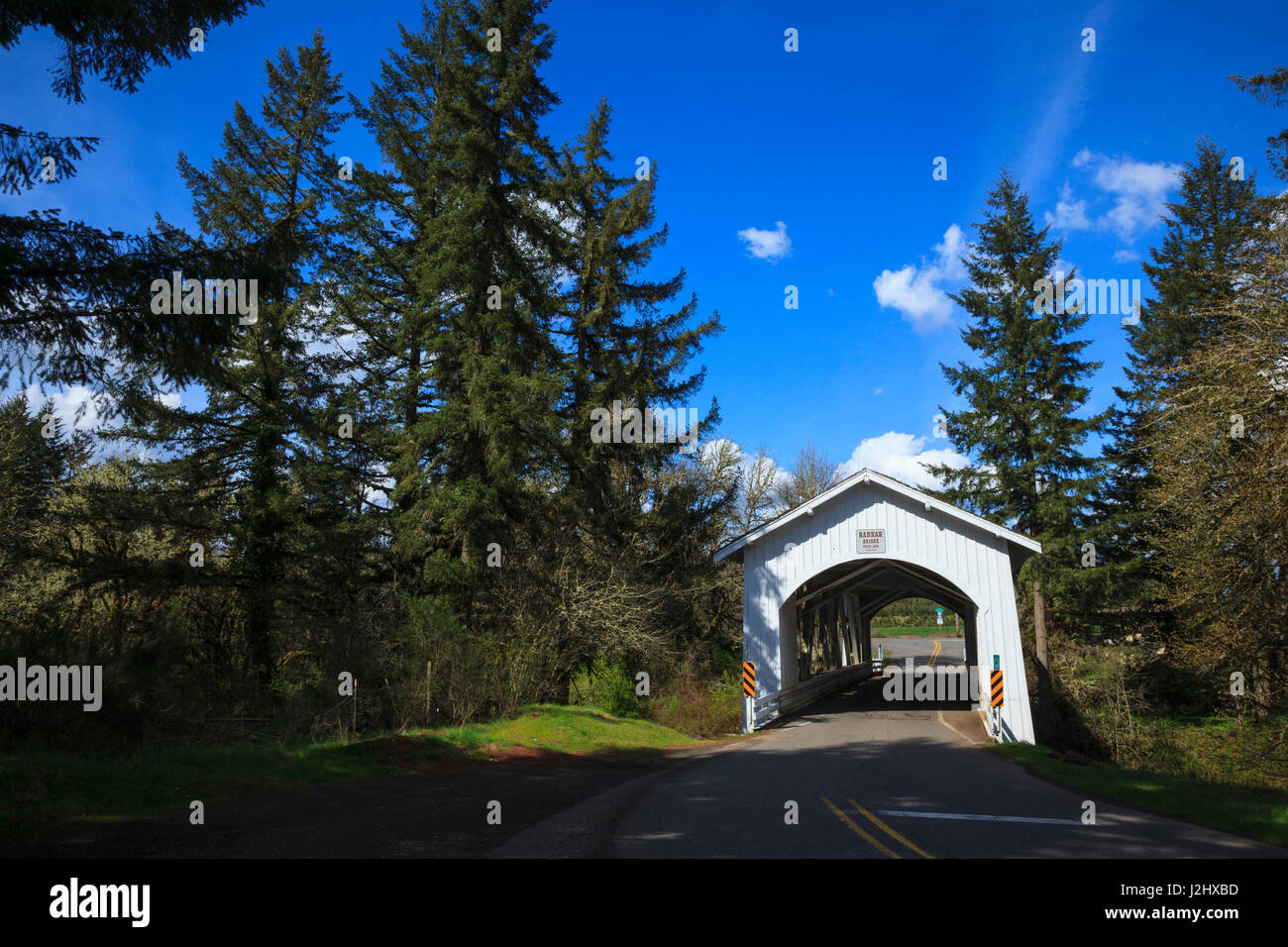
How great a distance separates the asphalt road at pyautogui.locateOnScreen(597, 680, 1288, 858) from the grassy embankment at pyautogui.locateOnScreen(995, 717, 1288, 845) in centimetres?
72

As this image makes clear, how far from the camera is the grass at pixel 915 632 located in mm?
74750

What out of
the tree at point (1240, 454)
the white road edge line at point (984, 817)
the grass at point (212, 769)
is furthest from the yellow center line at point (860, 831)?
the tree at point (1240, 454)

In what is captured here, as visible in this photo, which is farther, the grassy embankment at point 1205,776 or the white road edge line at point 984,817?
the grassy embankment at point 1205,776

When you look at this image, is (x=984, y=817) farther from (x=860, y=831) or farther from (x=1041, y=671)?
(x=1041, y=671)

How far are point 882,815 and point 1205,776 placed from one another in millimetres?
16619

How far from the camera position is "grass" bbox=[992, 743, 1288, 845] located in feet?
26.4

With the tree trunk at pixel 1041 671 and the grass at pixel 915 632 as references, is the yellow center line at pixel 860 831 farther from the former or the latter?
the grass at pixel 915 632

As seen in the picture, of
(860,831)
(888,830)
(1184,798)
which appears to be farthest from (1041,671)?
(860,831)

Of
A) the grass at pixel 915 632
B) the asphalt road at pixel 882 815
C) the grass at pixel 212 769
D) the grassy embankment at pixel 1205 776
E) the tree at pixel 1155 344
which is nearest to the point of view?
the asphalt road at pixel 882 815

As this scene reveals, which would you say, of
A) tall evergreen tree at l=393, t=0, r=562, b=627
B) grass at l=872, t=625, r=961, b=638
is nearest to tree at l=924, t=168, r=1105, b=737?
tall evergreen tree at l=393, t=0, r=562, b=627

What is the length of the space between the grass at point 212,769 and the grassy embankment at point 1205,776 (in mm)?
8424

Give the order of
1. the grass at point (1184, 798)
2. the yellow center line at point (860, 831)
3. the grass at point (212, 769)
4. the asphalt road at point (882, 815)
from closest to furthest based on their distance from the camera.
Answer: the yellow center line at point (860, 831) → the asphalt road at point (882, 815) → the grass at point (212, 769) → the grass at point (1184, 798)

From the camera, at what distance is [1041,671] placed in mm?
24812
